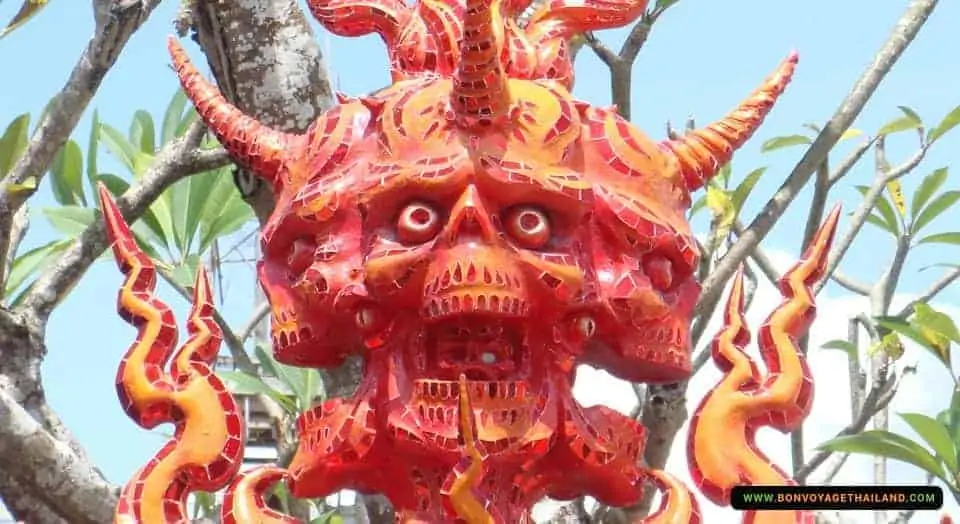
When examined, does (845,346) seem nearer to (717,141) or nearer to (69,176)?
(717,141)

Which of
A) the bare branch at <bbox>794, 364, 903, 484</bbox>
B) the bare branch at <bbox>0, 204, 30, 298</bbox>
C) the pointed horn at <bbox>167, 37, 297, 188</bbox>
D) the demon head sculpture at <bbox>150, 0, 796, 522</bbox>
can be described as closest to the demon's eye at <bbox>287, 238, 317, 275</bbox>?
the demon head sculpture at <bbox>150, 0, 796, 522</bbox>

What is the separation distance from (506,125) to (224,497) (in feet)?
1.74

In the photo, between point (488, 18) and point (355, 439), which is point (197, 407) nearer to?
point (355, 439)

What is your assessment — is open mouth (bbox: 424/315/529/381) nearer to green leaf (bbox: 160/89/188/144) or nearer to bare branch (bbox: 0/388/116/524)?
bare branch (bbox: 0/388/116/524)

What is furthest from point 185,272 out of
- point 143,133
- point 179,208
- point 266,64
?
point 266,64

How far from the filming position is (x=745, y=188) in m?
2.45

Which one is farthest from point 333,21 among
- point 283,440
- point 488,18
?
point 283,440

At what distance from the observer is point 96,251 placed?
Result: 2363 mm

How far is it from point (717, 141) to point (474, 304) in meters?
0.43

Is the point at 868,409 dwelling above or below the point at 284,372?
below

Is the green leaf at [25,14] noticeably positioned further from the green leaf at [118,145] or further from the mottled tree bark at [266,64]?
the green leaf at [118,145]

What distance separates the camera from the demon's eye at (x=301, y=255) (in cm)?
156

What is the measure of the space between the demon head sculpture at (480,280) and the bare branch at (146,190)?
85 centimetres

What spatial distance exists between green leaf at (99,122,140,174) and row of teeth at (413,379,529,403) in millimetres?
1859
